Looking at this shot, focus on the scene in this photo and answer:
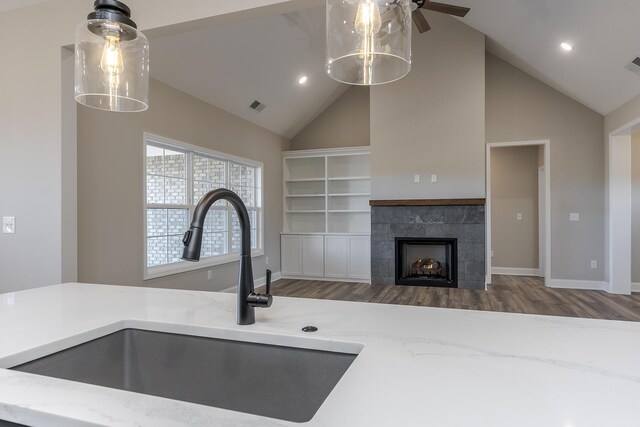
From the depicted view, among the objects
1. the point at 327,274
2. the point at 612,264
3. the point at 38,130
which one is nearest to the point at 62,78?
the point at 38,130

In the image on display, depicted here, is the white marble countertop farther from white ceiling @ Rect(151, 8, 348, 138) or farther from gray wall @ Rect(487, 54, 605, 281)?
gray wall @ Rect(487, 54, 605, 281)

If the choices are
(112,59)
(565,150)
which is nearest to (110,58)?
(112,59)

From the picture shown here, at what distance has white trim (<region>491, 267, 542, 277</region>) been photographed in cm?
662

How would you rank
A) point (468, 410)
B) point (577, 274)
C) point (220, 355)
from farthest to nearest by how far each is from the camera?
point (577, 274) → point (220, 355) → point (468, 410)

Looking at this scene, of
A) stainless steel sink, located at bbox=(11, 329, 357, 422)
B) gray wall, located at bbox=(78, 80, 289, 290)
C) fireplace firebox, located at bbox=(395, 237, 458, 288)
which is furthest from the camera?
fireplace firebox, located at bbox=(395, 237, 458, 288)

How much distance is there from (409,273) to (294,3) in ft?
14.9

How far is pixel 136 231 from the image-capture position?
384 cm

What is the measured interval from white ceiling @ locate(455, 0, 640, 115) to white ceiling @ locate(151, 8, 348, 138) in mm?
2061

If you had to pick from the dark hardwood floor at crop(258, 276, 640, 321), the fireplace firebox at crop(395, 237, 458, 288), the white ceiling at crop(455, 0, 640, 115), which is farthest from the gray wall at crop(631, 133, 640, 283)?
the fireplace firebox at crop(395, 237, 458, 288)

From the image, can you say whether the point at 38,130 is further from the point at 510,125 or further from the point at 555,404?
the point at 510,125

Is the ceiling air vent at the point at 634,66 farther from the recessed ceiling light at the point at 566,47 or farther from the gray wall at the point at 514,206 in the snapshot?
the gray wall at the point at 514,206

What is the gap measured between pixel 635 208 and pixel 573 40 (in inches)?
114

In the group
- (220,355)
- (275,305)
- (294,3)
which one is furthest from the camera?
(294,3)

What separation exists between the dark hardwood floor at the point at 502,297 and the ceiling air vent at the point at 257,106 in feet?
8.93
